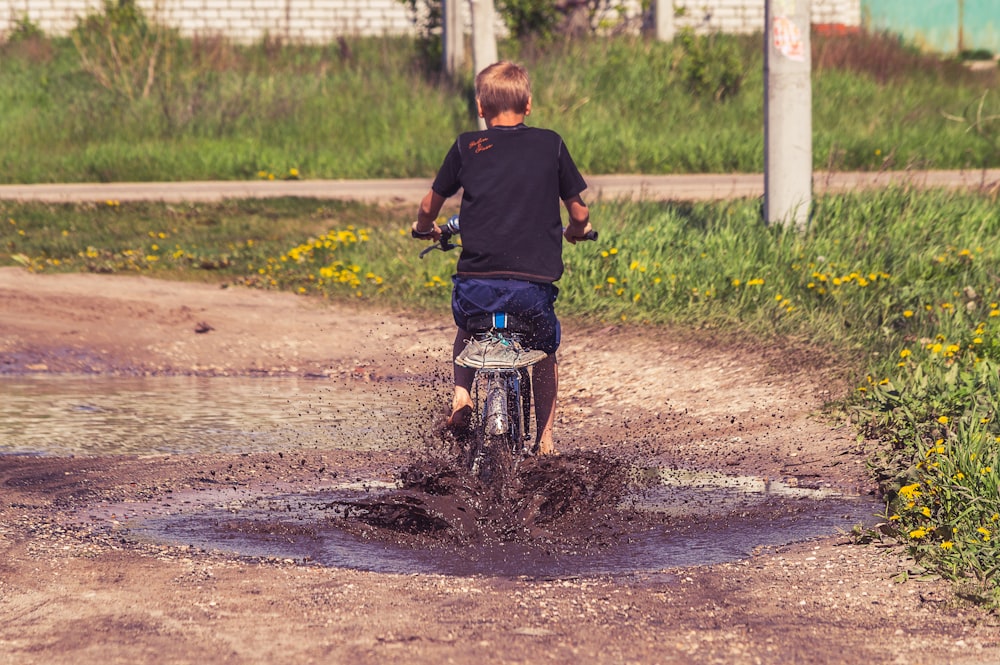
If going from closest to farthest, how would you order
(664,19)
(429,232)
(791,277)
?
(429,232), (791,277), (664,19)

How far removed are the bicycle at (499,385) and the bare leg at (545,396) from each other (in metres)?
0.21

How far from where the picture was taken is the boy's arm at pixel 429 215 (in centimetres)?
559

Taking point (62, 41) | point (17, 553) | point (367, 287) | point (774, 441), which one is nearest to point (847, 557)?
point (774, 441)

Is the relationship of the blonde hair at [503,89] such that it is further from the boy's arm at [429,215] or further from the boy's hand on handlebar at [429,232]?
the boy's hand on handlebar at [429,232]

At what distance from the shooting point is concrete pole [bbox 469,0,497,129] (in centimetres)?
1864

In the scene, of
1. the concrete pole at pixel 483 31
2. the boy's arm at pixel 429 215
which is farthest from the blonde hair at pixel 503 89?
the concrete pole at pixel 483 31

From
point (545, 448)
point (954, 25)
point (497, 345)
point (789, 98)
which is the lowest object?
point (545, 448)

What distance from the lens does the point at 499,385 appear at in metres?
5.41

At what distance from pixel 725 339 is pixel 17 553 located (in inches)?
198

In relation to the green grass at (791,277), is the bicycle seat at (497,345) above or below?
above

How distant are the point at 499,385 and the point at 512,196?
0.71 meters

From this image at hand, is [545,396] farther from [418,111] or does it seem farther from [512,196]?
[418,111]

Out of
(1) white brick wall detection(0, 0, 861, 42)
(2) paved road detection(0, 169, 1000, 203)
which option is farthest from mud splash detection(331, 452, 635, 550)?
(1) white brick wall detection(0, 0, 861, 42)

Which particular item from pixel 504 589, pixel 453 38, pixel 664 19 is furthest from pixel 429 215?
pixel 664 19
